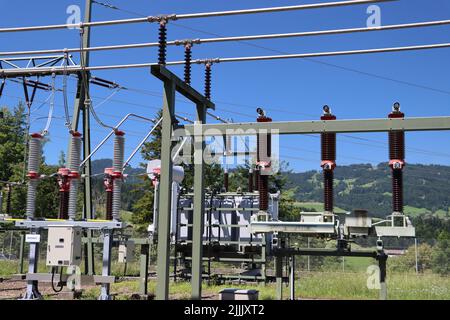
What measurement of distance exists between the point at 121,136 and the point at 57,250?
245 centimetres

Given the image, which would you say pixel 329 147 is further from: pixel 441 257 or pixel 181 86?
pixel 441 257

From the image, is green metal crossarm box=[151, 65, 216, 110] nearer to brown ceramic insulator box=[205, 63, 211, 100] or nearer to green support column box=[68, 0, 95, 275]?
brown ceramic insulator box=[205, 63, 211, 100]

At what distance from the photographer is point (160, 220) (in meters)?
6.48

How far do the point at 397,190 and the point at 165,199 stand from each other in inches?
128

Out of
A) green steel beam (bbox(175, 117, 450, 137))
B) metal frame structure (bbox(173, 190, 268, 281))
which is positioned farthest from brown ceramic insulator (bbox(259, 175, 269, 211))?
metal frame structure (bbox(173, 190, 268, 281))

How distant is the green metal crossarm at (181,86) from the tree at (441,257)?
52.1ft

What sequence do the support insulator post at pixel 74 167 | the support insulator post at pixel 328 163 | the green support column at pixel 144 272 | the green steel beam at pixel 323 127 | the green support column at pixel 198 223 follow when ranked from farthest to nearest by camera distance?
the green support column at pixel 144 272 → the support insulator post at pixel 74 167 → the support insulator post at pixel 328 163 → the green support column at pixel 198 223 → the green steel beam at pixel 323 127

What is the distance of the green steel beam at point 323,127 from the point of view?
6.20 metres

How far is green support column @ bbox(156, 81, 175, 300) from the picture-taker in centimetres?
641

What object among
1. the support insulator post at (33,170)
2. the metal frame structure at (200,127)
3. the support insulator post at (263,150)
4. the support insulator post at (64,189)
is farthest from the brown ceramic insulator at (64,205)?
the support insulator post at (263,150)

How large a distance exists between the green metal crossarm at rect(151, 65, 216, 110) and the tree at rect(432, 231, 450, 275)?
1588 cm

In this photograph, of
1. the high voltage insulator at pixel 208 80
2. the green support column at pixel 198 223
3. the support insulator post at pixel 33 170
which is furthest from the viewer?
the support insulator post at pixel 33 170

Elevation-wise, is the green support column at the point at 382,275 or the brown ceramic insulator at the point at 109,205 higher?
the brown ceramic insulator at the point at 109,205

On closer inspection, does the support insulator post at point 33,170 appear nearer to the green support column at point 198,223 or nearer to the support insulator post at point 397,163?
the green support column at point 198,223
